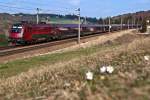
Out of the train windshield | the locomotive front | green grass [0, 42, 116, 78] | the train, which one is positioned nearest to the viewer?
green grass [0, 42, 116, 78]

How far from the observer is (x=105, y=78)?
850cm

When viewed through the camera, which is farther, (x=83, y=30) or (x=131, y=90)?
(x=83, y=30)

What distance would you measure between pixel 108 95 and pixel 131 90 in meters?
0.39

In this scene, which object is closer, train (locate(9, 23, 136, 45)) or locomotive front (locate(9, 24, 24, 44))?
locomotive front (locate(9, 24, 24, 44))

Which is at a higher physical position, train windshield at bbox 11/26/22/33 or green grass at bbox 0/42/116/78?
train windshield at bbox 11/26/22/33

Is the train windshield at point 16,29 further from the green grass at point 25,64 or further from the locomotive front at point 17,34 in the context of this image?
the green grass at point 25,64

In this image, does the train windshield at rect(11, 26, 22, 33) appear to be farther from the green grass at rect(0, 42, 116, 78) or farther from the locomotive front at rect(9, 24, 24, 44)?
the green grass at rect(0, 42, 116, 78)

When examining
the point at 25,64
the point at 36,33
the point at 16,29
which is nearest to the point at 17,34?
the point at 16,29

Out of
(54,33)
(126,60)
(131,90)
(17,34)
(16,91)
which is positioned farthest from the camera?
(54,33)

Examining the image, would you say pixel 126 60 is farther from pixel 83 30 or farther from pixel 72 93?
pixel 83 30

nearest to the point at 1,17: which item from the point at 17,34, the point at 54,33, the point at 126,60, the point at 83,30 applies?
the point at 83,30

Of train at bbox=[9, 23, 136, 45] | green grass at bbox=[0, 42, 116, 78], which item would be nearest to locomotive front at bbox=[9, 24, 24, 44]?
train at bbox=[9, 23, 136, 45]

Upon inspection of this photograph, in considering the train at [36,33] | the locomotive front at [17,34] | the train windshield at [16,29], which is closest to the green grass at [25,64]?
the locomotive front at [17,34]

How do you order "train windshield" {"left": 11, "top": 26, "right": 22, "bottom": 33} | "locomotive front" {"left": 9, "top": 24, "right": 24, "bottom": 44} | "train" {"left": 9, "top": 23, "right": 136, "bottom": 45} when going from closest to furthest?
"locomotive front" {"left": 9, "top": 24, "right": 24, "bottom": 44}, "train" {"left": 9, "top": 23, "right": 136, "bottom": 45}, "train windshield" {"left": 11, "top": 26, "right": 22, "bottom": 33}
